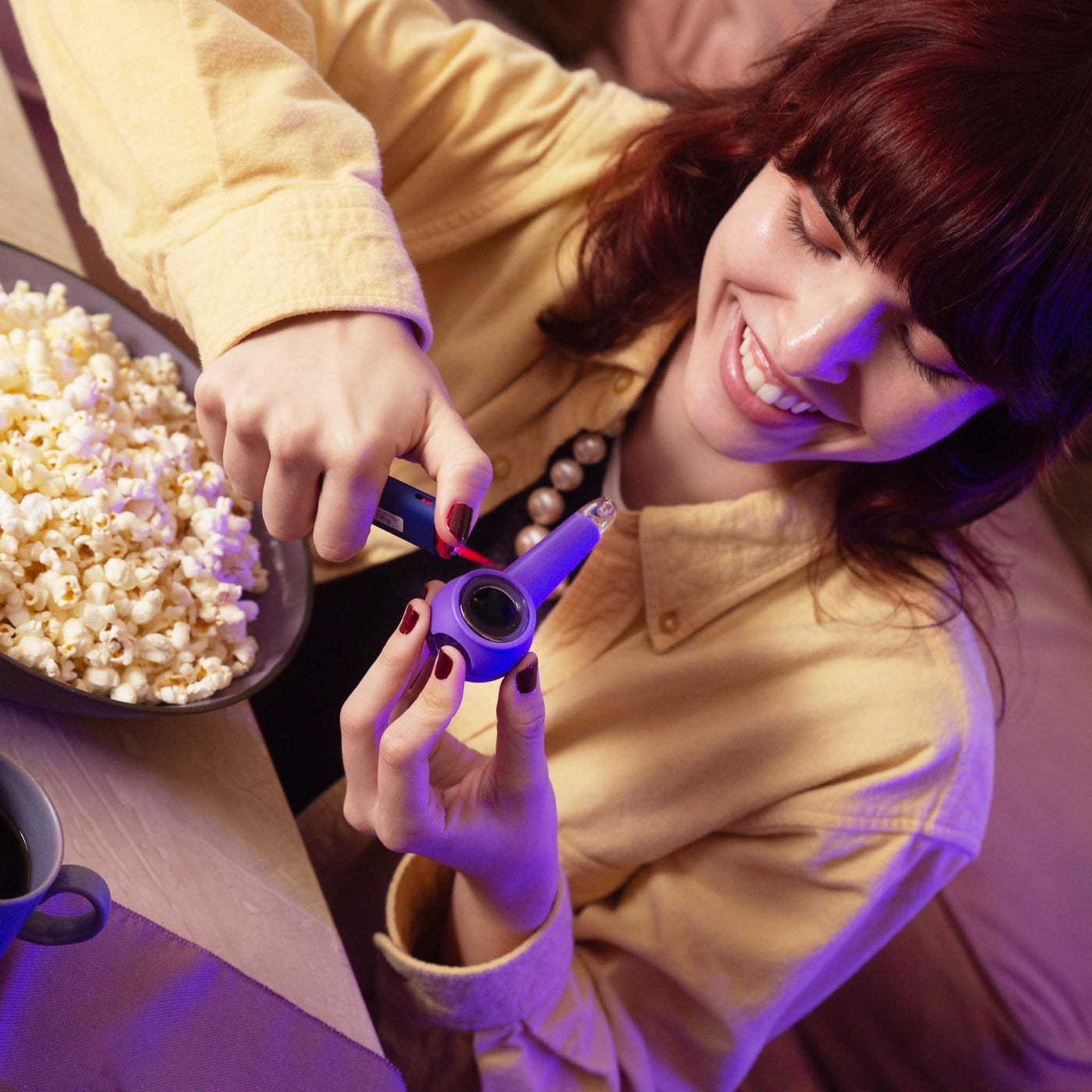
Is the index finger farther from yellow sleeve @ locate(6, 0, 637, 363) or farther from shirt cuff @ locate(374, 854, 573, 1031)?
shirt cuff @ locate(374, 854, 573, 1031)

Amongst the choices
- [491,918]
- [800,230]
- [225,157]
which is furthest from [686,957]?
[225,157]

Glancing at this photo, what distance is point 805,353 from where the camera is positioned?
62 centimetres

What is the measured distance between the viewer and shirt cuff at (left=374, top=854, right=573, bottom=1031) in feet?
2.19

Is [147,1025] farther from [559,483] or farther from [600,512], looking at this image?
[559,483]

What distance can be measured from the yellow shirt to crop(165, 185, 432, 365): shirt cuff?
3.6 inches

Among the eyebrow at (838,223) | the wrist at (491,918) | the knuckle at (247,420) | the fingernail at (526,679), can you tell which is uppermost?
the eyebrow at (838,223)

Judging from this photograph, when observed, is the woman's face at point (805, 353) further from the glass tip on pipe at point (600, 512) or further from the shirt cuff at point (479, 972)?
the shirt cuff at point (479, 972)

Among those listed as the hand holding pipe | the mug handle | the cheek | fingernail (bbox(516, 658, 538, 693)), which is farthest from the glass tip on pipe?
the mug handle

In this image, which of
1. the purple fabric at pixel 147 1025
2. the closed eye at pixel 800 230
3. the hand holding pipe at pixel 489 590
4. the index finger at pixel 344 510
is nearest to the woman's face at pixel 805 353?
the closed eye at pixel 800 230

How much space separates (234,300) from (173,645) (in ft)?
0.70

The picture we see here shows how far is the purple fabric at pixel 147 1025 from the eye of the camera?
0.44m

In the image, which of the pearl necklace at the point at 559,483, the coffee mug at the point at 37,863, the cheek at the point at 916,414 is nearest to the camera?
the coffee mug at the point at 37,863

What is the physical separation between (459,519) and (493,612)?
6 cm

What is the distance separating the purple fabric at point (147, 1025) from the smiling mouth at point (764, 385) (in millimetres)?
528
